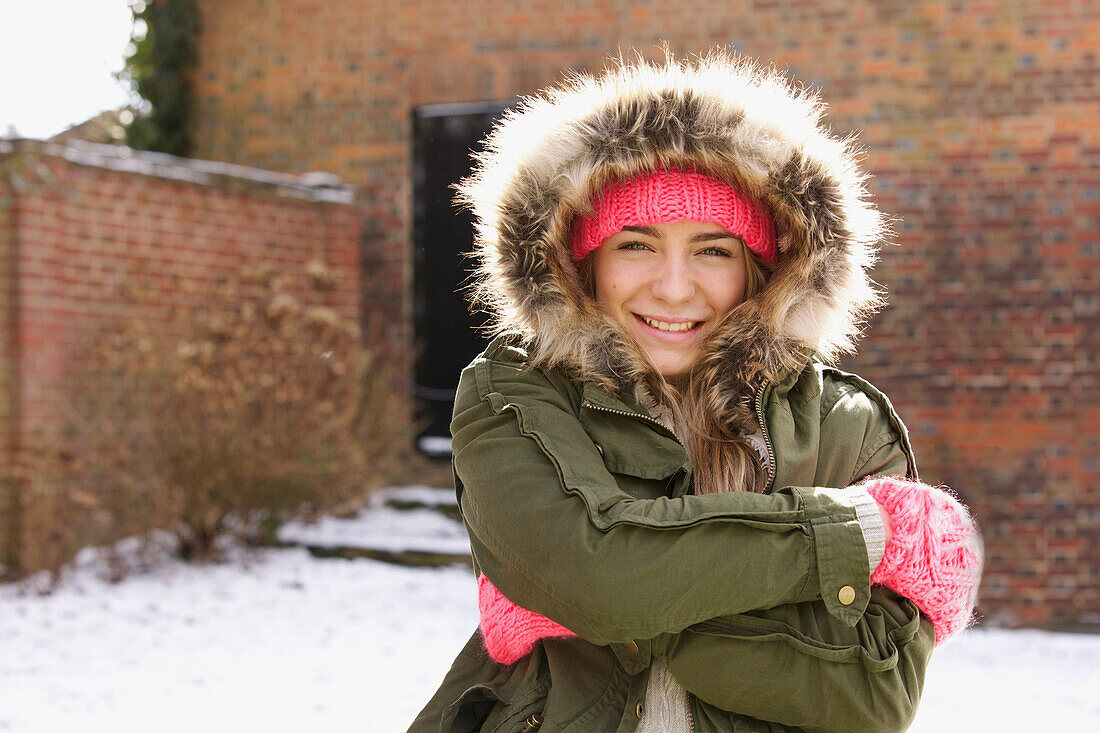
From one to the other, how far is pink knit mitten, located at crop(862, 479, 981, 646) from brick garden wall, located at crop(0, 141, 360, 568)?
5359mm

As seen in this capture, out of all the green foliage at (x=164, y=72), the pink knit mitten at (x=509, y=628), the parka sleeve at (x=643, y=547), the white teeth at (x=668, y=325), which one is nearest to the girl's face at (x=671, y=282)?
the white teeth at (x=668, y=325)

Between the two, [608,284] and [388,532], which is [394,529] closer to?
[388,532]

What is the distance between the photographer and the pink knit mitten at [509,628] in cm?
185

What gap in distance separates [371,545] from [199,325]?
5.89 feet

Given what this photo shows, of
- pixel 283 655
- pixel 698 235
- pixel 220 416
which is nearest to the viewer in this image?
pixel 698 235

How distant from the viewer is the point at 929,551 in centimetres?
170

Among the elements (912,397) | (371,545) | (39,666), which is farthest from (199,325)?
(912,397)

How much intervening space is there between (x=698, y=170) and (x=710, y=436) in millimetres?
512

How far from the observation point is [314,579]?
20.7 feet

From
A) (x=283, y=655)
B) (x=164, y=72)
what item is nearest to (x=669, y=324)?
(x=283, y=655)

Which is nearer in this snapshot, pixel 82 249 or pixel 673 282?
pixel 673 282

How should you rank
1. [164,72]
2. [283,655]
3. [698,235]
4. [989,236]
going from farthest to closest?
1. [164,72]
2. [989,236]
3. [283,655]
4. [698,235]

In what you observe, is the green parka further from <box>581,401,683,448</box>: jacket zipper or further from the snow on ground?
the snow on ground

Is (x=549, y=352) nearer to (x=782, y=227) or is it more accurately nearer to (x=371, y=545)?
(x=782, y=227)
